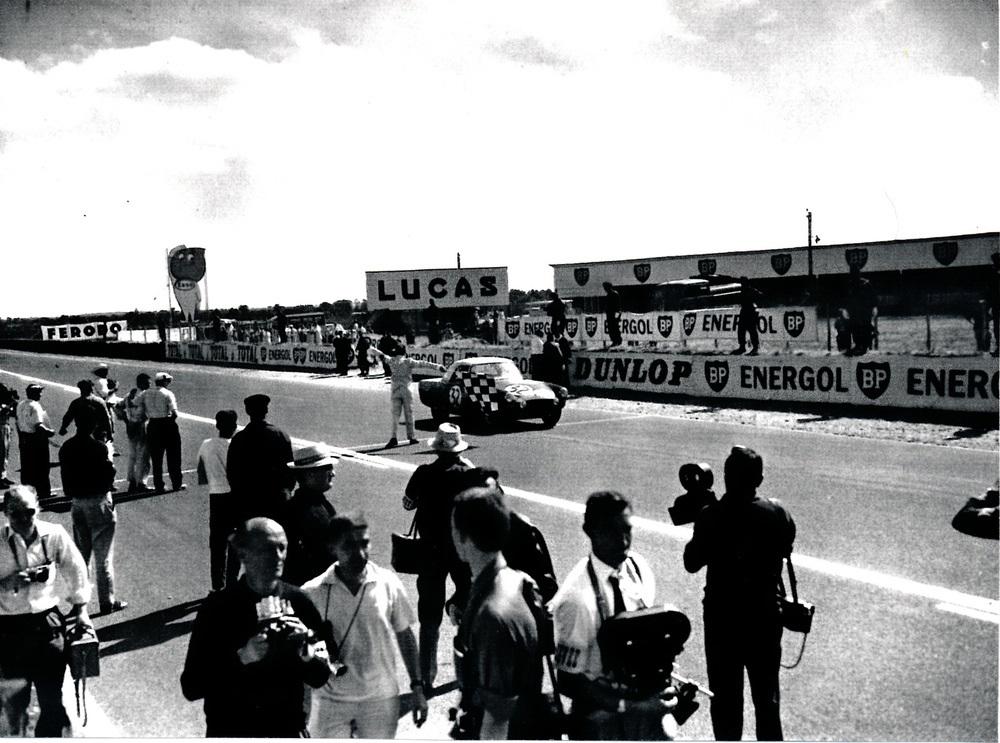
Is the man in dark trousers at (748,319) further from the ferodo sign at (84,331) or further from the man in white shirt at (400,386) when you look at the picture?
the ferodo sign at (84,331)

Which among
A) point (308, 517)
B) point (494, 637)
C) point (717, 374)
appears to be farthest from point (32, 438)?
point (717, 374)

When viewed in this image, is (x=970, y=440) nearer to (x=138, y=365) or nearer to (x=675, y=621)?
(x=675, y=621)

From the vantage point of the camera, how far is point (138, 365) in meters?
35.6

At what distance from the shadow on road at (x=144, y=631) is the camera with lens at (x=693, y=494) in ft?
12.6

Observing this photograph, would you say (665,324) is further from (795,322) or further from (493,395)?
(493,395)

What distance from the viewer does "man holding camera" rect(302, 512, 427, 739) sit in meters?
3.67

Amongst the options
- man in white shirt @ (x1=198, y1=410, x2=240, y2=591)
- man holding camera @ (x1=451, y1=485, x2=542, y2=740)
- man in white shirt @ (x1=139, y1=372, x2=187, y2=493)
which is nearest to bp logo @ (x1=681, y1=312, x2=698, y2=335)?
man in white shirt @ (x1=139, y1=372, x2=187, y2=493)

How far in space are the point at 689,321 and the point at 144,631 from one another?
21598mm

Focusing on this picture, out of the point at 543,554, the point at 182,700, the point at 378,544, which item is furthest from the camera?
the point at 378,544

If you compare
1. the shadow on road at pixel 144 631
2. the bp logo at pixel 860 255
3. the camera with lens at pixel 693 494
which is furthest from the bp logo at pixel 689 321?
the camera with lens at pixel 693 494

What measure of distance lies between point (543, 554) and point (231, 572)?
244 centimetres

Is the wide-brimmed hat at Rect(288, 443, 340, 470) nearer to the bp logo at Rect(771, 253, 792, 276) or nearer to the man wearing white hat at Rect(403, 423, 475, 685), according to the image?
the man wearing white hat at Rect(403, 423, 475, 685)

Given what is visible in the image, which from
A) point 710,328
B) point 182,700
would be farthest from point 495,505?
point 710,328

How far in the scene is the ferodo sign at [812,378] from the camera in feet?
49.8
